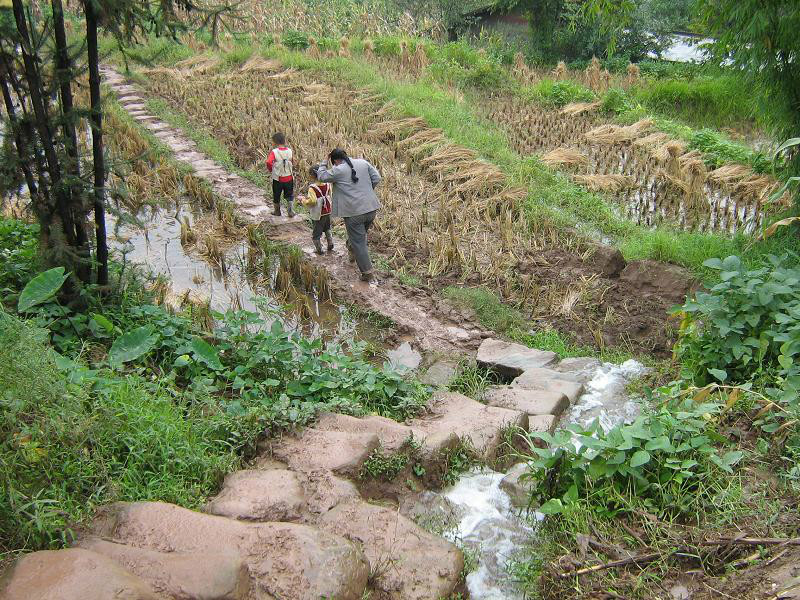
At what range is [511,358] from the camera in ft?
19.1

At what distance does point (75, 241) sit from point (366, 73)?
10.1m

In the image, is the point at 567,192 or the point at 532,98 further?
the point at 532,98

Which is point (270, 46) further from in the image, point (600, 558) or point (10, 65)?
point (600, 558)

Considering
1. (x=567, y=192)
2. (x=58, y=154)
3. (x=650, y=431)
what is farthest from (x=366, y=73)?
(x=650, y=431)

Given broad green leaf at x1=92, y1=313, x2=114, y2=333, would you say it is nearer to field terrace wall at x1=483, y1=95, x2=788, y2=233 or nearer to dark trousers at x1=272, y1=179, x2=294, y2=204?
dark trousers at x1=272, y1=179, x2=294, y2=204

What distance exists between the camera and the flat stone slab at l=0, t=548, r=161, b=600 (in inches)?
90.9

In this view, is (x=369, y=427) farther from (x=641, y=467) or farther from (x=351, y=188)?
(x=351, y=188)

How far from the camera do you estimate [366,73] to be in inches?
563

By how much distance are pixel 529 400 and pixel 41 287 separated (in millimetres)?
3413

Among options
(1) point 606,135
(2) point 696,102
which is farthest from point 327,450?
(2) point 696,102

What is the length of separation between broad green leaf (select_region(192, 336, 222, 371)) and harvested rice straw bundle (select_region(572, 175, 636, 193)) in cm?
630

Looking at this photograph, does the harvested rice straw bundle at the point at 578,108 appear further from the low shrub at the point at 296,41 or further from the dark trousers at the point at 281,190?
the low shrub at the point at 296,41

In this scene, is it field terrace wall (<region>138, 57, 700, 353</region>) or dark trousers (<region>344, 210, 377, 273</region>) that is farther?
dark trousers (<region>344, 210, 377, 273</region>)

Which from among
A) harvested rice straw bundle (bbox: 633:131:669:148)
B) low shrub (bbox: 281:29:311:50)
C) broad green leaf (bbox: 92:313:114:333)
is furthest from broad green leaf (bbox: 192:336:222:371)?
low shrub (bbox: 281:29:311:50)
